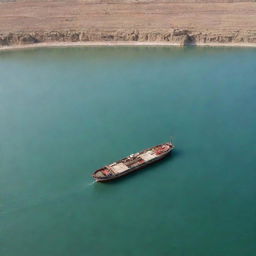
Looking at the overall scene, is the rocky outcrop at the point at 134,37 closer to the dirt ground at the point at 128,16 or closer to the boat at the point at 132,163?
the dirt ground at the point at 128,16

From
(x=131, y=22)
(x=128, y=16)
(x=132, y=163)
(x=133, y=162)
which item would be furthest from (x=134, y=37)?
(x=132, y=163)

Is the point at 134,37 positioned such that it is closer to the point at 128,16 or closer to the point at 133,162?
the point at 128,16

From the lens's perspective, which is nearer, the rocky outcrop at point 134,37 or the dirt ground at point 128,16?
the rocky outcrop at point 134,37

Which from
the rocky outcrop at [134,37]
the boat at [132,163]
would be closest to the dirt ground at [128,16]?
the rocky outcrop at [134,37]

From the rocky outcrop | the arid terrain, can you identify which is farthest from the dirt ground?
the rocky outcrop

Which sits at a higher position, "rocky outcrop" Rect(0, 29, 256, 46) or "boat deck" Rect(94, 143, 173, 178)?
"rocky outcrop" Rect(0, 29, 256, 46)

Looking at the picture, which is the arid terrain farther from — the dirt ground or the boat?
the boat

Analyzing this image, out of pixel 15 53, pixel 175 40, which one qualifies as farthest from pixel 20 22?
pixel 175 40
